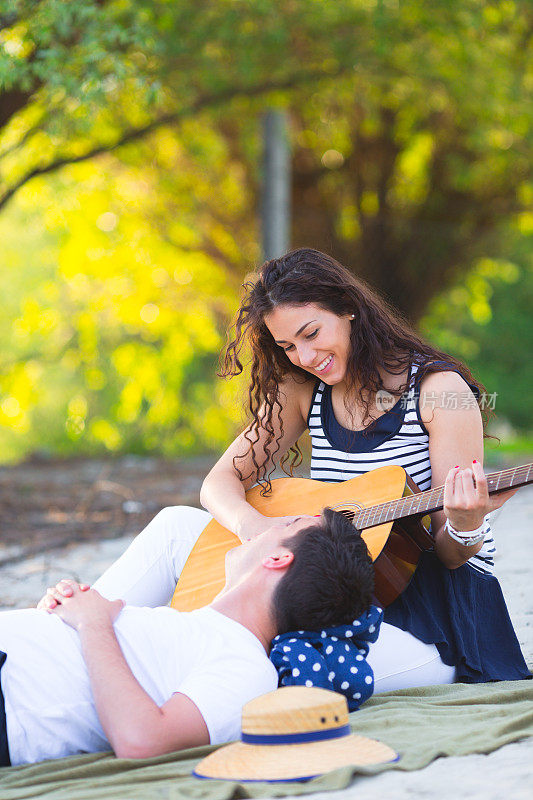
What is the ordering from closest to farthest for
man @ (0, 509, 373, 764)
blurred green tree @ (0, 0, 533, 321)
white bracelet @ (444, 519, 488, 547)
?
1. man @ (0, 509, 373, 764)
2. white bracelet @ (444, 519, 488, 547)
3. blurred green tree @ (0, 0, 533, 321)

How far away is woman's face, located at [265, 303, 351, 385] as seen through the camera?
3104 millimetres

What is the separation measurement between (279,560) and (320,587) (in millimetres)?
127

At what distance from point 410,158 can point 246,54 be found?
4.07m

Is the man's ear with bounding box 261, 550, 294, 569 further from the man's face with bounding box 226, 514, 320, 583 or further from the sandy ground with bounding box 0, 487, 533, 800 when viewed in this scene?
the sandy ground with bounding box 0, 487, 533, 800

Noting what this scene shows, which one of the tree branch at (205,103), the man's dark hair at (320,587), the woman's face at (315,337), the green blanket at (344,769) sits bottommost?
the green blanket at (344,769)

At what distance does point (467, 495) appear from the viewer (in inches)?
98.1

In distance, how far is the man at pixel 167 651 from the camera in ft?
6.72

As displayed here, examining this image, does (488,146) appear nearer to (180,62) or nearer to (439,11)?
(439,11)

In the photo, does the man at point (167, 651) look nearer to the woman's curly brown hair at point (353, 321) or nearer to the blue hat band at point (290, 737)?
the blue hat band at point (290, 737)

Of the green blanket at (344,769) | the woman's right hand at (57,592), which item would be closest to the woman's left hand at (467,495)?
the green blanket at (344,769)

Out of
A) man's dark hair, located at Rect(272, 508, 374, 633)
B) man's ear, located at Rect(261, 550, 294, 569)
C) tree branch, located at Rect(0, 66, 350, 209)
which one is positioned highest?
tree branch, located at Rect(0, 66, 350, 209)

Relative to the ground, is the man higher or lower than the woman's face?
lower

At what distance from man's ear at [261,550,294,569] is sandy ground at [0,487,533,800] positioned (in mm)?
544

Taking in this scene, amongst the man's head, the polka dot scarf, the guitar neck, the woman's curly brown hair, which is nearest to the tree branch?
the woman's curly brown hair
